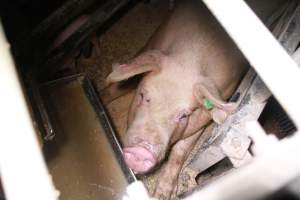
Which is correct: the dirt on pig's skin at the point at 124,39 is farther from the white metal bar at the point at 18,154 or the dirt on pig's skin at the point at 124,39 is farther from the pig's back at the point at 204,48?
the white metal bar at the point at 18,154

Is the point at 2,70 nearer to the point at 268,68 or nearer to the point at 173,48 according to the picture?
the point at 268,68

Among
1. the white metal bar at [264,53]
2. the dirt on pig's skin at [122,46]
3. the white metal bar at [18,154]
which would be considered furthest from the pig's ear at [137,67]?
the white metal bar at [18,154]

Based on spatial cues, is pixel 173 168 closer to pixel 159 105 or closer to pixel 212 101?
pixel 159 105

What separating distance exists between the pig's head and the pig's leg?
0.18 m

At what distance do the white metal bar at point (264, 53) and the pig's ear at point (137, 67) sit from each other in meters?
1.27

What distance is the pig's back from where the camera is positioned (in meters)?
2.49

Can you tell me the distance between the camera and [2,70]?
77cm

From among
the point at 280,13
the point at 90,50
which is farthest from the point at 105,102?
the point at 280,13

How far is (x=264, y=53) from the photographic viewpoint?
824mm

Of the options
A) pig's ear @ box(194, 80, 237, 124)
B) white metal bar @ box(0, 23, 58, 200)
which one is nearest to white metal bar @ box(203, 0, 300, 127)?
white metal bar @ box(0, 23, 58, 200)

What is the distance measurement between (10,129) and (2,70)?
0.14 m

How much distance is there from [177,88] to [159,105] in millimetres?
172

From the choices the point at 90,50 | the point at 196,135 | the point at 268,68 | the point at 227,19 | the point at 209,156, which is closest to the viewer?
the point at 268,68

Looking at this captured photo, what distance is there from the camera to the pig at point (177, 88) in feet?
7.26
